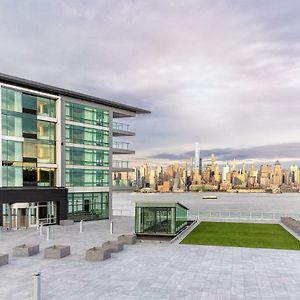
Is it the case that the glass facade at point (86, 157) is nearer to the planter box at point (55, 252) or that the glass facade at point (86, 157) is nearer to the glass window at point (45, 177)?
the glass window at point (45, 177)

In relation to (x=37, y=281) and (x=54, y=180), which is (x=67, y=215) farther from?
(x=37, y=281)

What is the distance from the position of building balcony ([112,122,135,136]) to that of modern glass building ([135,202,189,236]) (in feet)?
61.3

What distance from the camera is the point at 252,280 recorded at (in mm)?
14930

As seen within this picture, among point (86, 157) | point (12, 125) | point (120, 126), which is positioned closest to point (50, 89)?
point (12, 125)

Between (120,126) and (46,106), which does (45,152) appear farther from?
(120,126)

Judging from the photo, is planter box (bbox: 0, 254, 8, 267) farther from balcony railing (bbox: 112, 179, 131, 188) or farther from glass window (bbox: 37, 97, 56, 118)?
balcony railing (bbox: 112, 179, 131, 188)

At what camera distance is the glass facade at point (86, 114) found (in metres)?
37.7

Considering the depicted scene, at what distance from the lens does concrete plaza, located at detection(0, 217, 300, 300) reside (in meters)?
13.2

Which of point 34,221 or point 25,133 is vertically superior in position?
point 25,133

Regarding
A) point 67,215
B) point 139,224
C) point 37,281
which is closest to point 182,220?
point 139,224

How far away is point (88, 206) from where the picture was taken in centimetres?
3984

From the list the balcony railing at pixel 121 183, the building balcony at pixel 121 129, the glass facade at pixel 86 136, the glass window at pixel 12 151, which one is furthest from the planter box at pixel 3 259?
the building balcony at pixel 121 129

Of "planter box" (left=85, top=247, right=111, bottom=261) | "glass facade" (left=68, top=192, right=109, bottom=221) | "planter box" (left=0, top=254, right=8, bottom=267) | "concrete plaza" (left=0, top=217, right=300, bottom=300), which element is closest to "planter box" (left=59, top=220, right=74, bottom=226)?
"glass facade" (left=68, top=192, right=109, bottom=221)

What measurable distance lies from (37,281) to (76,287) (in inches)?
126
